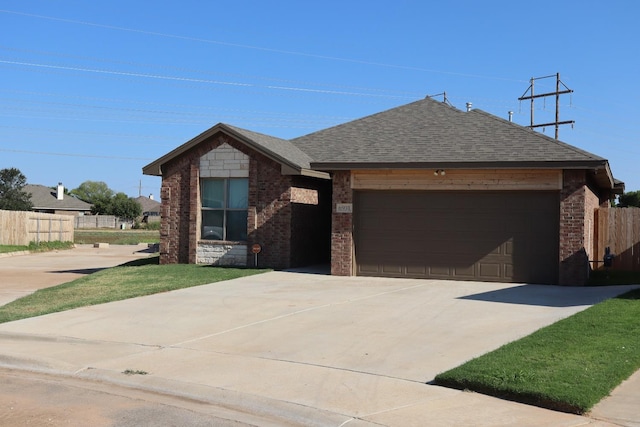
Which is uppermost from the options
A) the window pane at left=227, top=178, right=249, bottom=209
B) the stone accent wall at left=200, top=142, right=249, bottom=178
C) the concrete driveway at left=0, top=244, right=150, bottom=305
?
the stone accent wall at left=200, top=142, right=249, bottom=178

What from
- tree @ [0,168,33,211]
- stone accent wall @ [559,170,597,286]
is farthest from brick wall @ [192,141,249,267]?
tree @ [0,168,33,211]

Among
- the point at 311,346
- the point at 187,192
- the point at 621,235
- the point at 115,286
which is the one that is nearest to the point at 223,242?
the point at 187,192

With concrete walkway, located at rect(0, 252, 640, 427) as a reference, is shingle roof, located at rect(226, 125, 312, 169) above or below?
above

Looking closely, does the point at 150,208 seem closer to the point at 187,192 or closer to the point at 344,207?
the point at 187,192

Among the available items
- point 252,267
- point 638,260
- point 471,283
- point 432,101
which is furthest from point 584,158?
point 252,267

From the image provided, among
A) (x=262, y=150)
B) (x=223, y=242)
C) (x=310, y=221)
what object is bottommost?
(x=223, y=242)

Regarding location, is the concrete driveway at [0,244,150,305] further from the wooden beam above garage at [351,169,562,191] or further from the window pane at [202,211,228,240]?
the wooden beam above garage at [351,169,562,191]

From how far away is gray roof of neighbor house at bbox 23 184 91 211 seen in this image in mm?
79188

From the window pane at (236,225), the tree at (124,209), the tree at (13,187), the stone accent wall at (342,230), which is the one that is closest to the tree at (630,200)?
the window pane at (236,225)

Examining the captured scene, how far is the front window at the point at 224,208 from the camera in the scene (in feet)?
71.5

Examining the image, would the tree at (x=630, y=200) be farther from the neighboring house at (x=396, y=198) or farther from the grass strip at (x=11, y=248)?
the grass strip at (x=11, y=248)

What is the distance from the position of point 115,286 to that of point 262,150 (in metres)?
6.38

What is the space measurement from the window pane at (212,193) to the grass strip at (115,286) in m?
2.09

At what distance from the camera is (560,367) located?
7711 mm
